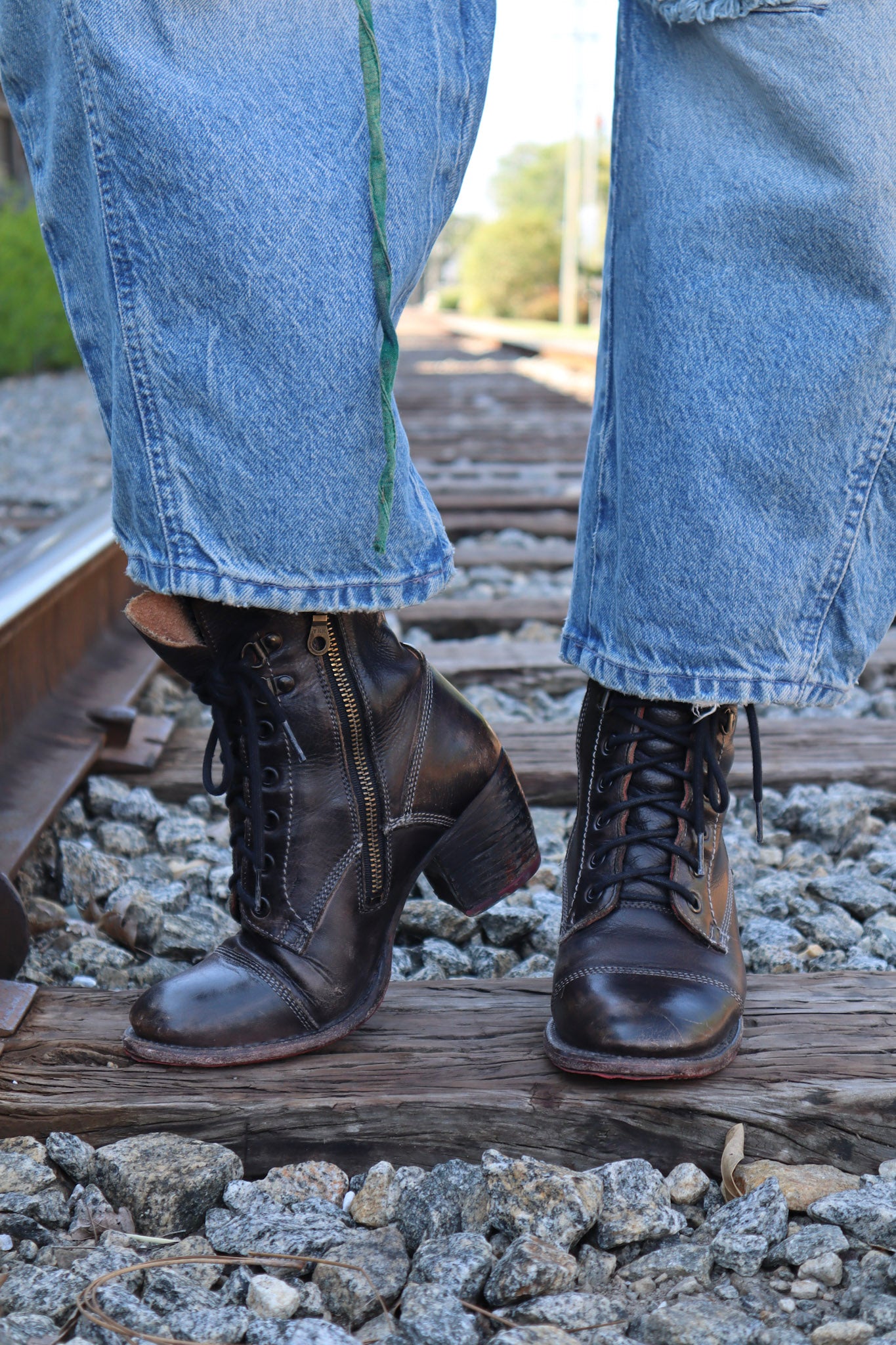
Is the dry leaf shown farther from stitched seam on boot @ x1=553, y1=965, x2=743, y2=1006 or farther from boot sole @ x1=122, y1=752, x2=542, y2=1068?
boot sole @ x1=122, y1=752, x2=542, y2=1068

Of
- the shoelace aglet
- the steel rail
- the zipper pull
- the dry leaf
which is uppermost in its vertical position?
the zipper pull

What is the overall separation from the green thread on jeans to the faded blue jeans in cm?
1

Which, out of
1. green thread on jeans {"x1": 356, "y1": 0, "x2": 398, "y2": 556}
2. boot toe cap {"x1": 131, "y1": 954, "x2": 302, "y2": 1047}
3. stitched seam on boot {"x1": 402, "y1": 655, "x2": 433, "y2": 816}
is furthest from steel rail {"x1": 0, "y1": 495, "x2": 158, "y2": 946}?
green thread on jeans {"x1": 356, "y1": 0, "x2": 398, "y2": 556}

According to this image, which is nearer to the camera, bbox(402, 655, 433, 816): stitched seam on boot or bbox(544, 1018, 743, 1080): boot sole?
bbox(544, 1018, 743, 1080): boot sole

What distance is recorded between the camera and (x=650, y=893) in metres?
1.31

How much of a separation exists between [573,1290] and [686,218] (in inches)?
37.8

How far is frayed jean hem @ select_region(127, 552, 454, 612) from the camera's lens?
1160 millimetres

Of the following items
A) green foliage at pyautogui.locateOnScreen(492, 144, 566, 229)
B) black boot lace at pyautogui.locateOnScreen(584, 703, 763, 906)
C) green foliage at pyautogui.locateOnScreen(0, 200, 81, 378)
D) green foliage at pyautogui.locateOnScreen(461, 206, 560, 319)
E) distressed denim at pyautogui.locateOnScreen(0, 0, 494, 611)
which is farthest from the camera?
green foliage at pyautogui.locateOnScreen(492, 144, 566, 229)

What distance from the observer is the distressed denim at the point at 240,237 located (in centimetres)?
109

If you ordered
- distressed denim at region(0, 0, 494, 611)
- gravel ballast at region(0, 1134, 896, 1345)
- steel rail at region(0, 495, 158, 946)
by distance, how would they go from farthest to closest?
steel rail at region(0, 495, 158, 946) < distressed denim at region(0, 0, 494, 611) < gravel ballast at region(0, 1134, 896, 1345)

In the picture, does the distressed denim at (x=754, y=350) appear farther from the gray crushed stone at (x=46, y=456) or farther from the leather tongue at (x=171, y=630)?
the gray crushed stone at (x=46, y=456)

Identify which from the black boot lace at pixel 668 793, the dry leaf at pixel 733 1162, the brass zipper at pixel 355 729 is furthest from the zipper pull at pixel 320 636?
the dry leaf at pixel 733 1162

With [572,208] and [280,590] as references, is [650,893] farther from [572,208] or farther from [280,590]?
[572,208]

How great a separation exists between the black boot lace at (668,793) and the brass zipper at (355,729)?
0.73 feet
